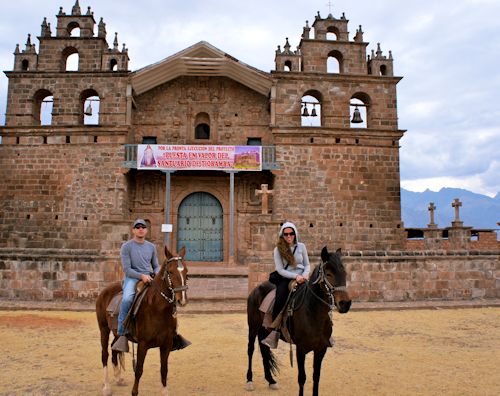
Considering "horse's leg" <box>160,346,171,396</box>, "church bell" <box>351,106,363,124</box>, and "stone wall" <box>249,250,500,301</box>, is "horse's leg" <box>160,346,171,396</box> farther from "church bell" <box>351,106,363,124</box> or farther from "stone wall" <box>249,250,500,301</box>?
"church bell" <box>351,106,363,124</box>

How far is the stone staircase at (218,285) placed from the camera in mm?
11469

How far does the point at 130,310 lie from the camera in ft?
15.0

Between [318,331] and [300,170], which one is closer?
[318,331]

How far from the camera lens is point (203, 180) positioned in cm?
2050

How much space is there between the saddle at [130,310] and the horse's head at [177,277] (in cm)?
43

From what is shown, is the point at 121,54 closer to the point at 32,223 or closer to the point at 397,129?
the point at 32,223

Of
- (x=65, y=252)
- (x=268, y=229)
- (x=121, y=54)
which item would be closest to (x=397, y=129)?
(x=268, y=229)

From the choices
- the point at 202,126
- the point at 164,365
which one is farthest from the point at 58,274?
the point at 202,126

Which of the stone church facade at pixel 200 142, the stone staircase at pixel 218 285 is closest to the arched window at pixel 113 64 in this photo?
the stone church facade at pixel 200 142

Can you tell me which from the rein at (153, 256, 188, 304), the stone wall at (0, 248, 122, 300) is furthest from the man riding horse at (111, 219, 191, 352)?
the stone wall at (0, 248, 122, 300)

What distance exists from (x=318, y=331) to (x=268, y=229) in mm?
6706

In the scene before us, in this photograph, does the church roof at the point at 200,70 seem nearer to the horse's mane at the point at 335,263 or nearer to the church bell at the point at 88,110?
the church bell at the point at 88,110

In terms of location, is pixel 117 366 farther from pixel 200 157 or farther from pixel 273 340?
pixel 200 157

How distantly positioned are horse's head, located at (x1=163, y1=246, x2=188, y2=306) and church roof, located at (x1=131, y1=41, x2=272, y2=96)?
659 inches
